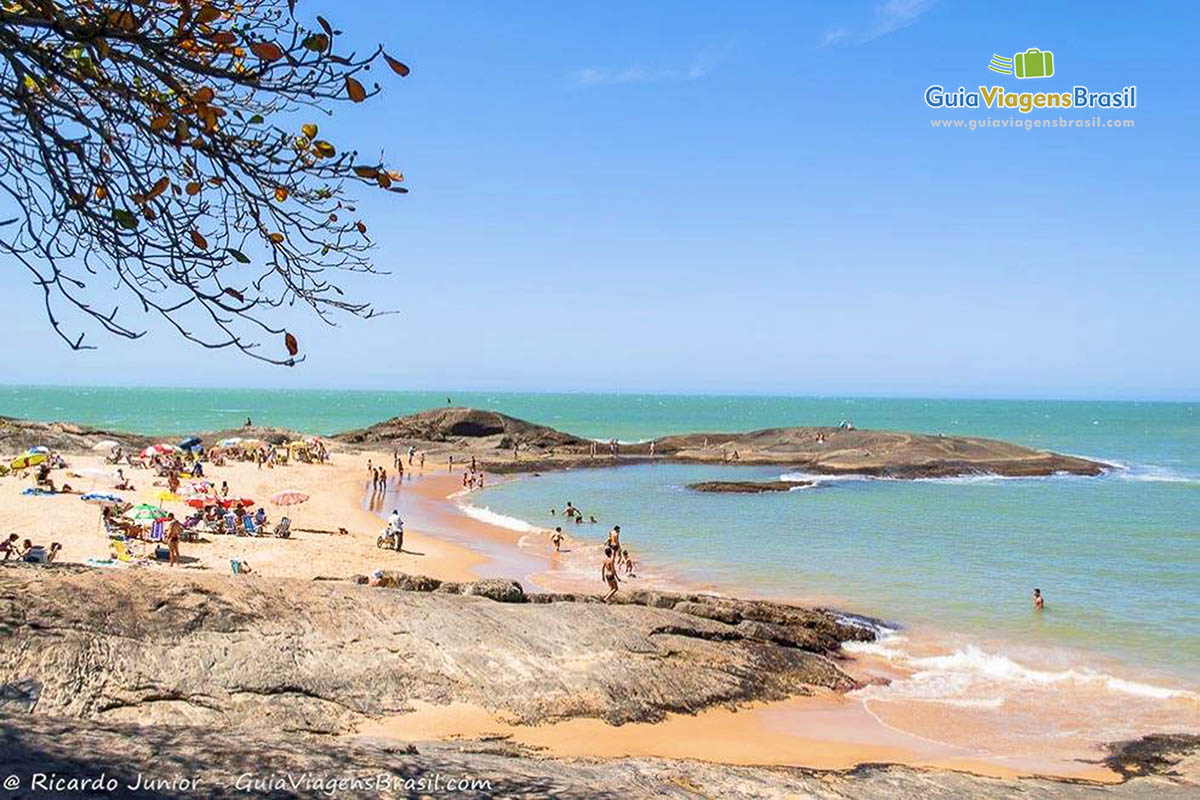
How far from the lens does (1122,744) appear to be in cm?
1299

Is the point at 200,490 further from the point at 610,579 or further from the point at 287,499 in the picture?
the point at 610,579

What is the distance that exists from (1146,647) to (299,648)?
17.4 metres

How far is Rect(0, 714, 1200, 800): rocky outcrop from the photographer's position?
535 centimetres

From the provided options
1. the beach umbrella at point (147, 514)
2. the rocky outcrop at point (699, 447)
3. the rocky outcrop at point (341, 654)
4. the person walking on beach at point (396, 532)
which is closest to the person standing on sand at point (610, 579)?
the rocky outcrop at point (341, 654)

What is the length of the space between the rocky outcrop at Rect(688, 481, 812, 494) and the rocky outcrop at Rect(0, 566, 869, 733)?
31452 millimetres

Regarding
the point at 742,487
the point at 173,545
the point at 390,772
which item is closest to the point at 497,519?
the point at 742,487

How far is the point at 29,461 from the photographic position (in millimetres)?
33688

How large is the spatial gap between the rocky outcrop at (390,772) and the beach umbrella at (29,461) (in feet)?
103

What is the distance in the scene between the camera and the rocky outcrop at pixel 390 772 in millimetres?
5348

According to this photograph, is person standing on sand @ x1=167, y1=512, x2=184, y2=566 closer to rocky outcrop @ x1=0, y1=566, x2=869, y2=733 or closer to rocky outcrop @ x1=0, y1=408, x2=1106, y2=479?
rocky outcrop @ x1=0, y1=566, x2=869, y2=733

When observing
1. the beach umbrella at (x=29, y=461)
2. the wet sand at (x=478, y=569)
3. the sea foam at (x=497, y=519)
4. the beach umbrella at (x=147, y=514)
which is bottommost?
the sea foam at (x=497, y=519)

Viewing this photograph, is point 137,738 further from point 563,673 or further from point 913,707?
point 913,707

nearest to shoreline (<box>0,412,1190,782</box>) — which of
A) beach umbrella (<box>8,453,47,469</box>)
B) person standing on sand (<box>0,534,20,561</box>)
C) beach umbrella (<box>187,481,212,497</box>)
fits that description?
beach umbrella (<box>8,453,47,469</box>)

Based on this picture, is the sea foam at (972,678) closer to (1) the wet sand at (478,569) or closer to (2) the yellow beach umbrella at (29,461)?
(1) the wet sand at (478,569)
